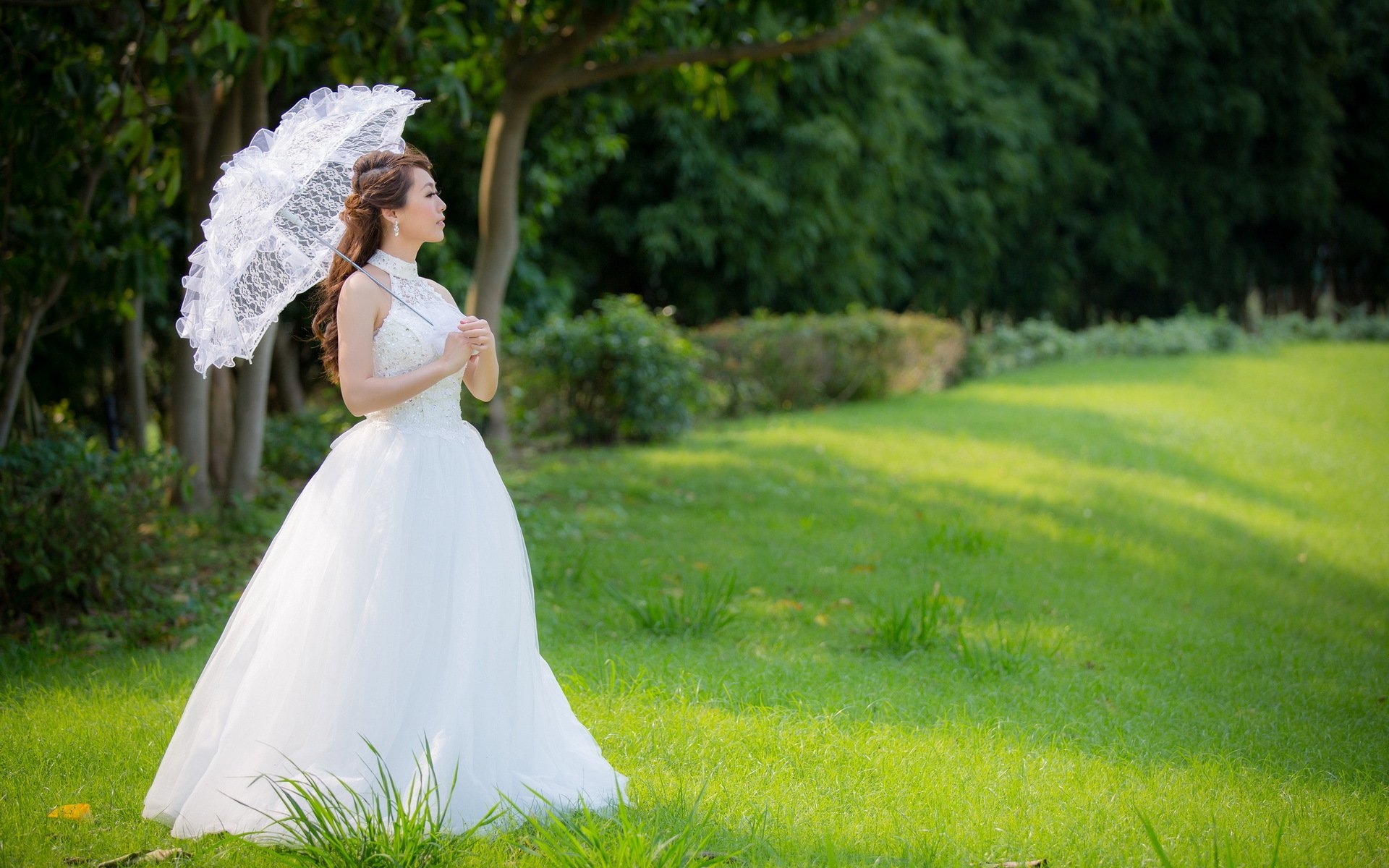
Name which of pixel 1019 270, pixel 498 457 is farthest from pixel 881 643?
pixel 1019 270

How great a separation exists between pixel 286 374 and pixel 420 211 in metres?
8.24

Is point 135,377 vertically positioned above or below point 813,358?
above

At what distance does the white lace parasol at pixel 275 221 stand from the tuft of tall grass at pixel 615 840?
5.03 ft

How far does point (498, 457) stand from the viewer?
9.29m

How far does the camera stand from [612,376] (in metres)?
9.97

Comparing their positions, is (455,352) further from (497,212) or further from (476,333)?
(497,212)

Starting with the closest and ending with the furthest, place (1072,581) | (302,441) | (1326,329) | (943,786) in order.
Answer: (943,786) < (1072,581) < (302,441) < (1326,329)

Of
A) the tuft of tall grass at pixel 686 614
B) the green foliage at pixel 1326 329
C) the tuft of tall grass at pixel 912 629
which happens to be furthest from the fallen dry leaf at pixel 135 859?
the green foliage at pixel 1326 329

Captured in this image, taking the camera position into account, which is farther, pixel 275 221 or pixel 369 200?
pixel 369 200

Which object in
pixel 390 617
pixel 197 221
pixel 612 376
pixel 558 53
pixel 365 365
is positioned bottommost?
pixel 390 617

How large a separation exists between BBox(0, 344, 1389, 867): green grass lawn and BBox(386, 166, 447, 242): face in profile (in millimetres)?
1759

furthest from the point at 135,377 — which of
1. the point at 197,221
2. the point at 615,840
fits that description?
the point at 615,840

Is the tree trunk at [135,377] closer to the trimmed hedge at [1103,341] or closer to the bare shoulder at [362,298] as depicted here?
the bare shoulder at [362,298]

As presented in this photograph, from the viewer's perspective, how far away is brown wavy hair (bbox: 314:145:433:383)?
3211 mm
